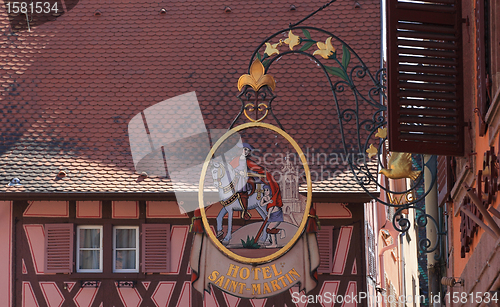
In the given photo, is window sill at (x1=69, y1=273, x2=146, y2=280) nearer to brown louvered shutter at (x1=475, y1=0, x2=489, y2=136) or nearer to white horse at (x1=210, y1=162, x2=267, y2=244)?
white horse at (x1=210, y1=162, x2=267, y2=244)

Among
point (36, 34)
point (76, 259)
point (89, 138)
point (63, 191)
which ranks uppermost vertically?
point (36, 34)

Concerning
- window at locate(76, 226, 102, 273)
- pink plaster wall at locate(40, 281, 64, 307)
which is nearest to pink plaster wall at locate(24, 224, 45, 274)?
pink plaster wall at locate(40, 281, 64, 307)

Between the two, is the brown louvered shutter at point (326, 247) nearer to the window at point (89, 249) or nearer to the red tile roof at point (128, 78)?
the red tile roof at point (128, 78)

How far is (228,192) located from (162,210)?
688 cm

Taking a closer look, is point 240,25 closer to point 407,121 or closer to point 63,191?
point 63,191

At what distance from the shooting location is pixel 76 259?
13.7m

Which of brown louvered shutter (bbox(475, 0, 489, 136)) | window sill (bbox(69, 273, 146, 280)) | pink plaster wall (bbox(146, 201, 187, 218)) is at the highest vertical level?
brown louvered shutter (bbox(475, 0, 489, 136))

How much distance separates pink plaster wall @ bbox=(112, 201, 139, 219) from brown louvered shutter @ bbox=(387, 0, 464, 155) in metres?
8.93

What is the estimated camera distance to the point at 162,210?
13.7m

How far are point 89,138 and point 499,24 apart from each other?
1075 cm

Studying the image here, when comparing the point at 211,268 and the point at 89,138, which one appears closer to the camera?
the point at 211,268

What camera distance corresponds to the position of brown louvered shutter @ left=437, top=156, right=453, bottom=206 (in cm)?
608

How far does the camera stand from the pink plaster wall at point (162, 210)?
13.7m

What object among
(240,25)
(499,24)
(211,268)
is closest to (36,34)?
(240,25)
